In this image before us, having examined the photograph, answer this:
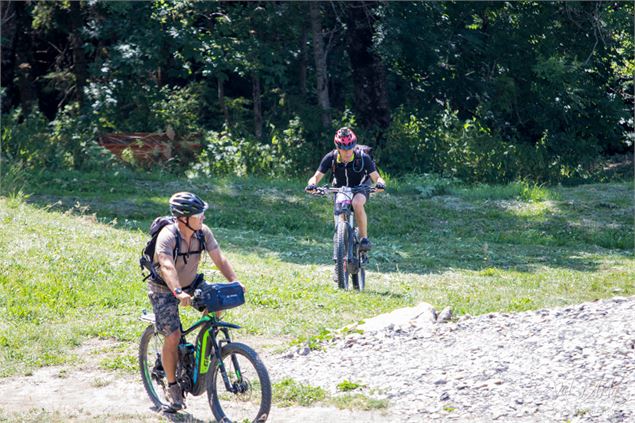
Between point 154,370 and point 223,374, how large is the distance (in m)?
0.90

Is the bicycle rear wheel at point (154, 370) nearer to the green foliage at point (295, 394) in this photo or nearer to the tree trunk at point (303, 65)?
the green foliage at point (295, 394)

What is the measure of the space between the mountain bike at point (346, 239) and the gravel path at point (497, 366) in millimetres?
2706

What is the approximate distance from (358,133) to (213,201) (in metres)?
5.66

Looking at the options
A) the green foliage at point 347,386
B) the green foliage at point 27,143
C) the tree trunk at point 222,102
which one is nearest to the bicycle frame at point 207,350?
the green foliage at point 347,386

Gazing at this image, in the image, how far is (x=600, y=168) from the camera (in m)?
26.4

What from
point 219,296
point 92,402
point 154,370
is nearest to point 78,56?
point 92,402

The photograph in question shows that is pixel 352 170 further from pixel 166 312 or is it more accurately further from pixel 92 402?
pixel 166 312

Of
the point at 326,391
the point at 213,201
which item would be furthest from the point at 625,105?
the point at 326,391

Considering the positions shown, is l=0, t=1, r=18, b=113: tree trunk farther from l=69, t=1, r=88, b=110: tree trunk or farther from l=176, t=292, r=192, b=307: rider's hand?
l=176, t=292, r=192, b=307: rider's hand

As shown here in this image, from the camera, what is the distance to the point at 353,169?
12.5 m

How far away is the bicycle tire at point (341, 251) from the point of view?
40.1ft

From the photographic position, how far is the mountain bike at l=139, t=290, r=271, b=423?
7.07 m

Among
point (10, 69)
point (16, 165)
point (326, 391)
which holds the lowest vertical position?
point (326, 391)

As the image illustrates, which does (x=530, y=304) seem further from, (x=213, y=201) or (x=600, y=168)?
(x=600, y=168)
